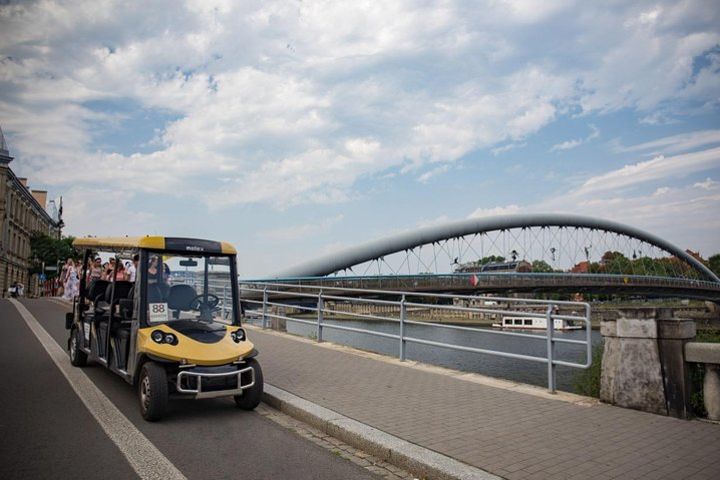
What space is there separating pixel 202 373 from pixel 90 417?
125 cm

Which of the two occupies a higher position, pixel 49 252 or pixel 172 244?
pixel 49 252

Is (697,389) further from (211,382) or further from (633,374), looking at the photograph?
(211,382)

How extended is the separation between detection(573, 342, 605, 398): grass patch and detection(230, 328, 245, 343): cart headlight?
15.7ft

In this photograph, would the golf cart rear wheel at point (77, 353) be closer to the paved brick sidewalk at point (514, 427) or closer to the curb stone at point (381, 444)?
the paved brick sidewalk at point (514, 427)

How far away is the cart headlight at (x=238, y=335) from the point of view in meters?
6.40

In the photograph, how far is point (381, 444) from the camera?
4.83 metres

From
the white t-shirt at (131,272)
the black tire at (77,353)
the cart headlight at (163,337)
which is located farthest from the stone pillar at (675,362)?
the black tire at (77,353)

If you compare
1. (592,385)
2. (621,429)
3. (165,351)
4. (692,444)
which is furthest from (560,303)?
(165,351)

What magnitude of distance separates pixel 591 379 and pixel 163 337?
A: 6062 mm

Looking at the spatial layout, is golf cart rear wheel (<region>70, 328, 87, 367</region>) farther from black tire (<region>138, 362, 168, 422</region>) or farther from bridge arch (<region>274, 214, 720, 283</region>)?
bridge arch (<region>274, 214, 720, 283</region>)

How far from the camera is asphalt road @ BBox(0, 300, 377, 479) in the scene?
14.3ft

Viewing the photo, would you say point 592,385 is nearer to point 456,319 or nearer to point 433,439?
point 433,439

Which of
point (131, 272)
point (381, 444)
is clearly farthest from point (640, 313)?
point (131, 272)

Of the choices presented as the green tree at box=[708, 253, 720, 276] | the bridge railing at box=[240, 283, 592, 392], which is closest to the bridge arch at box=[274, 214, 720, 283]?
the bridge railing at box=[240, 283, 592, 392]
